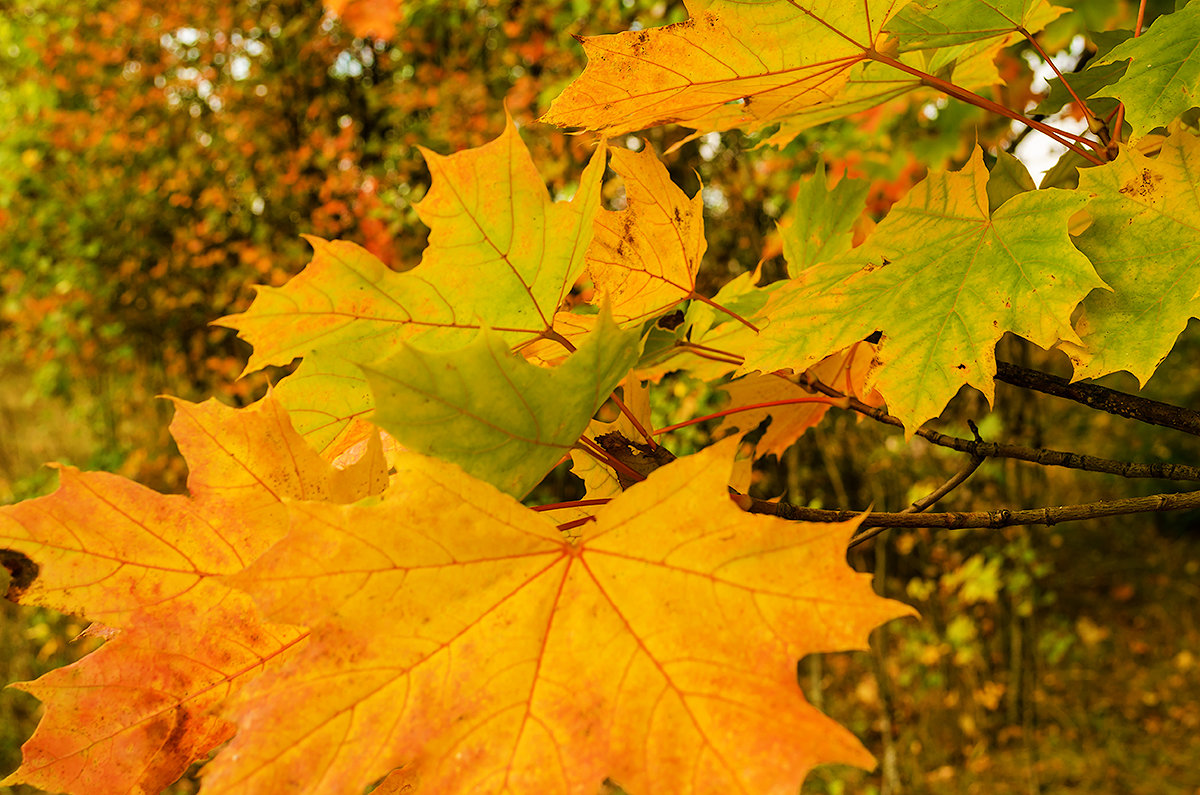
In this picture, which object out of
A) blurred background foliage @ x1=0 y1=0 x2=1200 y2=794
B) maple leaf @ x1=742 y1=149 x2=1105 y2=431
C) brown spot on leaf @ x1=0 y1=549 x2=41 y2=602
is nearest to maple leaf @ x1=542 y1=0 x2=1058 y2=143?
maple leaf @ x1=742 y1=149 x2=1105 y2=431

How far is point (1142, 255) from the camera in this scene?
0.60 meters

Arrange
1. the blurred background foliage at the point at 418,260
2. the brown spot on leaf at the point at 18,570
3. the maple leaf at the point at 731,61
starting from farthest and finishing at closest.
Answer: the blurred background foliage at the point at 418,260 < the maple leaf at the point at 731,61 < the brown spot on leaf at the point at 18,570

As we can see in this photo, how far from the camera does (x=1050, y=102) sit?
0.80 metres

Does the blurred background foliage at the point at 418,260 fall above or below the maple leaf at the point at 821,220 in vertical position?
below

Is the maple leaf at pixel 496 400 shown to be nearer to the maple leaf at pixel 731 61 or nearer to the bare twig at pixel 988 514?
the bare twig at pixel 988 514

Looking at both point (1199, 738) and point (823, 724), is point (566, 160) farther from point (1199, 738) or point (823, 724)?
point (1199, 738)

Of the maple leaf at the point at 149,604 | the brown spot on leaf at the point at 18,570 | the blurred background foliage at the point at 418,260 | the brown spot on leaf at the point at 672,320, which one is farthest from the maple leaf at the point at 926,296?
the blurred background foliage at the point at 418,260

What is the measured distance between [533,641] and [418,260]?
394 cm

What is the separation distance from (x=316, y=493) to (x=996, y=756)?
3968 millimetres

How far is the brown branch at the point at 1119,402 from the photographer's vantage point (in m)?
0.60

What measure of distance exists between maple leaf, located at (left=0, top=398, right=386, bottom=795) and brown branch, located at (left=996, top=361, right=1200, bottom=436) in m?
A: 0.50

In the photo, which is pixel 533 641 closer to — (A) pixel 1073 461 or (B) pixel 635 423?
(B) pixel 635 423

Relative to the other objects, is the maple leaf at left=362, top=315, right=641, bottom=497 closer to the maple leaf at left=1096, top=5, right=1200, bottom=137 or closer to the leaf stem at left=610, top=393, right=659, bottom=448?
the leaf stem at left=610, top=393, right=659, bottom=448

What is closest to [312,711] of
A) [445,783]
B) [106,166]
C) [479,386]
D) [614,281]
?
[445,783]
